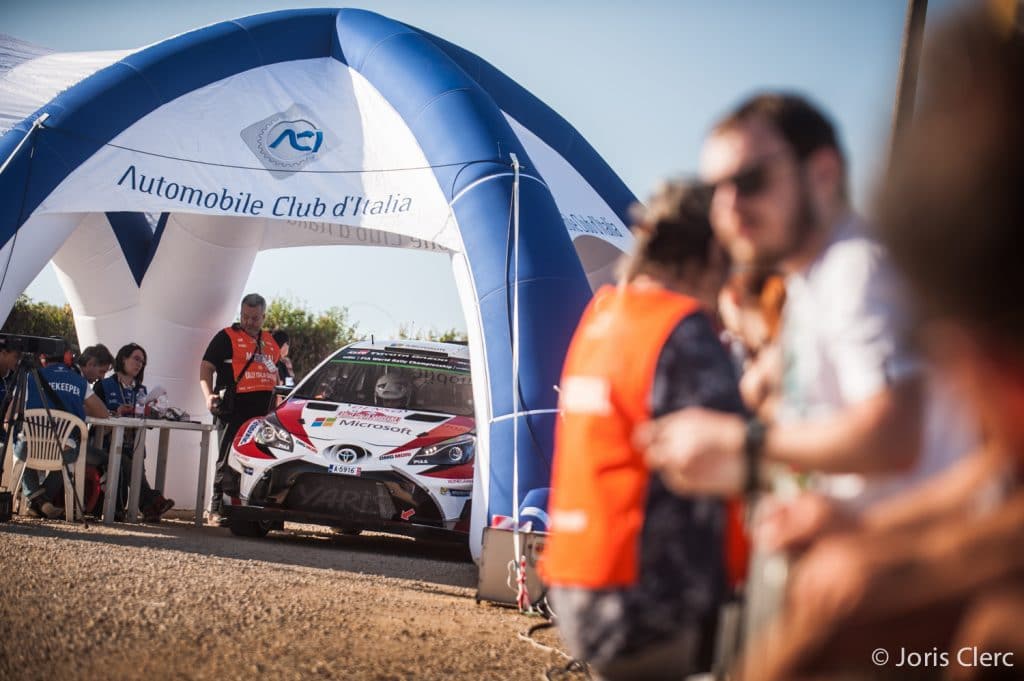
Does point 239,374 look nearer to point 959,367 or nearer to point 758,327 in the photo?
point 758,327

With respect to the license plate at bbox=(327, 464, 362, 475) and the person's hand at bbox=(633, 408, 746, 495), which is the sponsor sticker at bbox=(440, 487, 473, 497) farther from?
the person's hand at bbox=(633, 408, 746, 495)

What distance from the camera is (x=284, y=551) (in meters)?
9.12

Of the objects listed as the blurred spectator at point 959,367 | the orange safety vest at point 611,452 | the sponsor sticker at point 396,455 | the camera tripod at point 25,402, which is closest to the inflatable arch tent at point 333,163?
the sponsor sticker at point 396,455

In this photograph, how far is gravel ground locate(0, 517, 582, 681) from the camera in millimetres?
4684

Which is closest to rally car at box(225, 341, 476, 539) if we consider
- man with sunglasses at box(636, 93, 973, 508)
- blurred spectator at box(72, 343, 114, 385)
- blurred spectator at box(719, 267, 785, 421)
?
blurred spectator at box(72, 343, 114, 385)

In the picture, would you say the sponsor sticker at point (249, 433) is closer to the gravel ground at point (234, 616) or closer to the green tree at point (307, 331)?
the gravel ground at point (234, 616)

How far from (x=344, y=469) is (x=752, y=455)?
7.73m

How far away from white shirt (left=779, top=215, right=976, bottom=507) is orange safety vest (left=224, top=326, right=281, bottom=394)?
9.98 meters

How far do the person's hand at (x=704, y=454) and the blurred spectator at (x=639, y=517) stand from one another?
0.28 m

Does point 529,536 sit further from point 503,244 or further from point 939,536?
point 939,536

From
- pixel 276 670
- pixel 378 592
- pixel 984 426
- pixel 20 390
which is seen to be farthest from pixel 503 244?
pixel 984 426

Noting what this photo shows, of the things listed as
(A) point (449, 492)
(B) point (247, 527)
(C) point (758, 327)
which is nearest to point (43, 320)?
(B) point (247, 527)

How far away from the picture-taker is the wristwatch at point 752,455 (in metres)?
1.73

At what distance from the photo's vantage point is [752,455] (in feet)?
5.69
